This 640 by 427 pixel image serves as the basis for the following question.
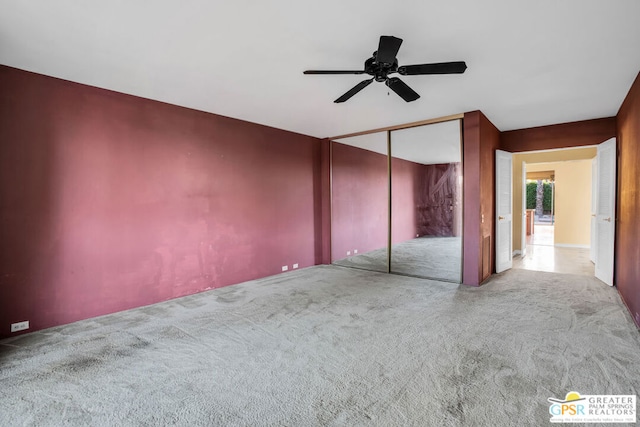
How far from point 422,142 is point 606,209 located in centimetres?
280

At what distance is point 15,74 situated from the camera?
2.80 metres

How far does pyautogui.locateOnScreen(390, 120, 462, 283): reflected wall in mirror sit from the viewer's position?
4.87 meters

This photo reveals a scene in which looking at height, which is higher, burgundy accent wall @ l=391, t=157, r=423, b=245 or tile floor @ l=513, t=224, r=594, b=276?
burgundy accent wall @ l=391, t=157, r=423, b=245

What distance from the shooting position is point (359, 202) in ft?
21.1

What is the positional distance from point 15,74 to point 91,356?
2642mm

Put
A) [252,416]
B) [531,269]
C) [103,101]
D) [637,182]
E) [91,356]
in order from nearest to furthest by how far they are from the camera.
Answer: [252,416], [91,356], [637,182], [103,101], [531,269]

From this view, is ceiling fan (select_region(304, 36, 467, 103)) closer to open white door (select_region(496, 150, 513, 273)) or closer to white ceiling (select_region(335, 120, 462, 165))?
white ceiling (select_region(335, 120, 462, 165))

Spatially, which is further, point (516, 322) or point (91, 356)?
point (516, 322)

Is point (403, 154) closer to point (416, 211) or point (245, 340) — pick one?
point (416, 211)

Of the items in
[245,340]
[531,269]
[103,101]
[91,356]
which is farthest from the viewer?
[531,269]

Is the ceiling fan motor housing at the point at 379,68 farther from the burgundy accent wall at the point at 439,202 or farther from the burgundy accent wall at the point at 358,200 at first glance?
the burgundy accent wall at the point at 358,200

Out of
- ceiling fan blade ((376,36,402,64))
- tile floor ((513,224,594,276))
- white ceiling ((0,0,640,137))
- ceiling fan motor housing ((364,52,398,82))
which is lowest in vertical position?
tile floor ((513,224,594,276))

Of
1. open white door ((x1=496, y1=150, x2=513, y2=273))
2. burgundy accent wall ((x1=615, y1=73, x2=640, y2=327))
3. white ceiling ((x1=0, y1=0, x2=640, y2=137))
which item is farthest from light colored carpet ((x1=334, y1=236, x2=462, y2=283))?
white ceiling ((x1=0, y1=0, x2=640, y2=137))

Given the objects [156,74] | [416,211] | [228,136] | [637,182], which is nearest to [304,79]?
[156,74]
